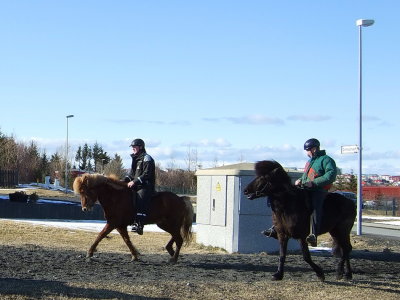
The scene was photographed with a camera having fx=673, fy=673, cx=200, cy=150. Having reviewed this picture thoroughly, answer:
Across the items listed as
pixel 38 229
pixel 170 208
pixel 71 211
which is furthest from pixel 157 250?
pixel 71 211

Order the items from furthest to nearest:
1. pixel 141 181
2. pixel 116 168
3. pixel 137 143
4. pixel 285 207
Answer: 1. pixel 116 168
2. pixel 137 143
3. pixel 141 181
4. pixel 285 207

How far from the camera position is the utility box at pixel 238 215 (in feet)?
50.3

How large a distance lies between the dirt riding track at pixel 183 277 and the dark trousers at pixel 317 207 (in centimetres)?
86

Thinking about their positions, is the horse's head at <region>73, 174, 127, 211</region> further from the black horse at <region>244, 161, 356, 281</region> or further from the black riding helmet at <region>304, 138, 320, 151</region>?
the black riding helmet at <region>304, 138, 320, 151</region>

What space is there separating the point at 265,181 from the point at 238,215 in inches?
201

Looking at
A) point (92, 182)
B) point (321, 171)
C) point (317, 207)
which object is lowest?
point (317, 207)

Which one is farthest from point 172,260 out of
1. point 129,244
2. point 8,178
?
point 8,178

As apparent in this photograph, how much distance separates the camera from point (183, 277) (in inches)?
414

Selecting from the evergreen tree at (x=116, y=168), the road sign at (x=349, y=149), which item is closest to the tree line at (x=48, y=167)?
the evergreen tree at (x=116, y=168)

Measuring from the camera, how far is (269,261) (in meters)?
13.4

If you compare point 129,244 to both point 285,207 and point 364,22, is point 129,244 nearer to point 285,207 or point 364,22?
point 285,207

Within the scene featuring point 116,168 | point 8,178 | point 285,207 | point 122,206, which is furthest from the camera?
point 116,168

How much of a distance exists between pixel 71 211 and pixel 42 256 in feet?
51.8

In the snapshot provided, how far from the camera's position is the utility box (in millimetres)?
15321
